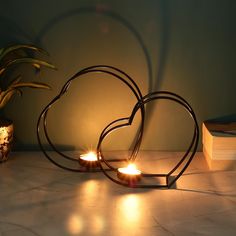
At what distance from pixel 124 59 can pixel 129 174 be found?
30 centimetres

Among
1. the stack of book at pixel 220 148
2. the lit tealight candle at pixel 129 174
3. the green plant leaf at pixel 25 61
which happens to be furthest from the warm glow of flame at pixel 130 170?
the green plant leaf at pixel 25 61

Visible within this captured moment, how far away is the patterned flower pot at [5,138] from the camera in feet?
3.12

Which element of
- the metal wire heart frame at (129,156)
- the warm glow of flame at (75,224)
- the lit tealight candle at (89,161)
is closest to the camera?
the warm glow of flame at (75,224)

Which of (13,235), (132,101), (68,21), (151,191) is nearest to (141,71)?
(132,101)

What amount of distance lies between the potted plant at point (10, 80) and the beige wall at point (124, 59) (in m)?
0.03

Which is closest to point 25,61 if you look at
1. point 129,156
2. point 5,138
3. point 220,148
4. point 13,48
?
point 13,48

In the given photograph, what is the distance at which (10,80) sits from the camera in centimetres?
105

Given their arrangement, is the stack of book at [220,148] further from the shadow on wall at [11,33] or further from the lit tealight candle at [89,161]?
the shadow on wall at [11,33]

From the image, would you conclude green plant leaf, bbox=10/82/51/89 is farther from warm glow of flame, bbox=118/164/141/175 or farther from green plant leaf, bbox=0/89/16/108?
warm glow of flame, bbox=118/164/141/175

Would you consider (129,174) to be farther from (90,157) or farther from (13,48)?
(13,48)

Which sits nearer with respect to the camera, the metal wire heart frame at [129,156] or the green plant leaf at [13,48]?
the metal wire heart frame at [129,156]

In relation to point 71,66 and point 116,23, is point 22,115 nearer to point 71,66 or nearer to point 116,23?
point 71,66

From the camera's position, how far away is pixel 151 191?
0.83m

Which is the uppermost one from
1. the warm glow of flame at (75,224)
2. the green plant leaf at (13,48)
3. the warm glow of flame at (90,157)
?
the green plant leaf at (13,48)
